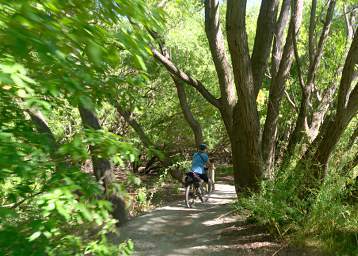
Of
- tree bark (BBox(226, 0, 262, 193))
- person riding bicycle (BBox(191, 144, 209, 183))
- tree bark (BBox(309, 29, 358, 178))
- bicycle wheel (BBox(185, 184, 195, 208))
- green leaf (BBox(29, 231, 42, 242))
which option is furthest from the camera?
person riding bicycle (BBox(191, 144, 209, 183))

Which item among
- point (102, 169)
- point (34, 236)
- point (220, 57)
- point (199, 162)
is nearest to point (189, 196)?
point (199, 162)

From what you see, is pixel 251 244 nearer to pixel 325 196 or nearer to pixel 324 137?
pixel 325 196

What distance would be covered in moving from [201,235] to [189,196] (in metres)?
3.93

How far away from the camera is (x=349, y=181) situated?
6.89m

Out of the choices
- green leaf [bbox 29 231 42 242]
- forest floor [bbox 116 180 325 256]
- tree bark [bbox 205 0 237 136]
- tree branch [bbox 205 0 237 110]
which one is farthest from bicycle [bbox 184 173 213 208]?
green leaf [bbox 29 231 42 242]

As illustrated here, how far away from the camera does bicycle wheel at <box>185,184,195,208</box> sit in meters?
12.0

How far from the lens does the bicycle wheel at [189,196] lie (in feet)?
39.4

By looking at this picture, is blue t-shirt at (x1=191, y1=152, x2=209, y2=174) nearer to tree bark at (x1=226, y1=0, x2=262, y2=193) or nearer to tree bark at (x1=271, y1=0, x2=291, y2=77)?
tree bark at (x1=226, y1=0, x2=262, y2=193)

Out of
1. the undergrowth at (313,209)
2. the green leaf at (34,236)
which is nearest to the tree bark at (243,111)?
the undergrowth at (313,209)

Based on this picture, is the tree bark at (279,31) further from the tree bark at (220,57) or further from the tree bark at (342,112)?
the tree bark at (342,112)

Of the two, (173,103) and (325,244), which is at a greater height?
(173,103)

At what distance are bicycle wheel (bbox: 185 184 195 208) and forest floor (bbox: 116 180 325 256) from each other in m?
0.56

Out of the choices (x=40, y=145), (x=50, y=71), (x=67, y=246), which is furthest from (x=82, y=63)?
(x=67, y=246)

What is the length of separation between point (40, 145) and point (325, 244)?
519cm
